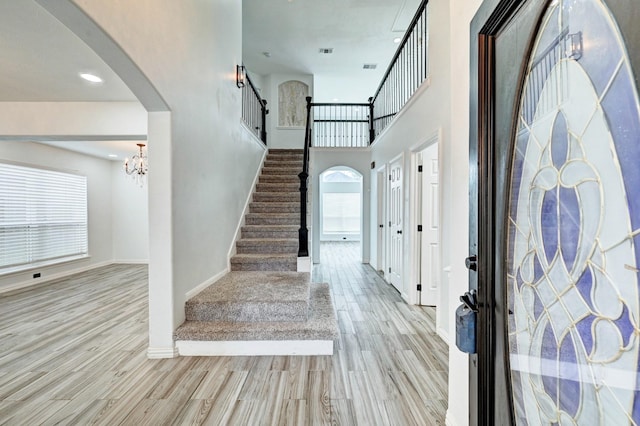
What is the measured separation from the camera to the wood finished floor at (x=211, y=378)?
1822mm

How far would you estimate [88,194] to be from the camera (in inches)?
258

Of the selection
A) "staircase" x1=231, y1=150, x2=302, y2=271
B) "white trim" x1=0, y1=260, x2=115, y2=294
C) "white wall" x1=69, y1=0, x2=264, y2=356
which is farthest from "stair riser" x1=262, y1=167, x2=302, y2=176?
"white trim" x1=0, y1=260, x2=115, y2=294

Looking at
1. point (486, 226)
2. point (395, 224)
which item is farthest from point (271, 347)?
point (395, 224)

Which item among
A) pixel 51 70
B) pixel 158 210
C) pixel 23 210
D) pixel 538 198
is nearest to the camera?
pixel 538 198

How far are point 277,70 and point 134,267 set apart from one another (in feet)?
19.3

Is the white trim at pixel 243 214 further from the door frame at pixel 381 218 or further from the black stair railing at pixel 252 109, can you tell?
the door frame at pixel 381 218

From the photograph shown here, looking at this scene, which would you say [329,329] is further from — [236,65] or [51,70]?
[236,65]

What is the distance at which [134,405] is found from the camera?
6.27 ft

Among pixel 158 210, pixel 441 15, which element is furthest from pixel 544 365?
pixel 441 15

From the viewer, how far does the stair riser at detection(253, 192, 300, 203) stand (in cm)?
519

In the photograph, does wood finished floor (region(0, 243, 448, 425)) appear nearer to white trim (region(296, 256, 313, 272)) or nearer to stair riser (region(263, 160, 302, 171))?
white trim (region(296, 256, 313, 272))

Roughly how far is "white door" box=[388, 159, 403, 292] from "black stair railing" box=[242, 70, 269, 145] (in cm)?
251

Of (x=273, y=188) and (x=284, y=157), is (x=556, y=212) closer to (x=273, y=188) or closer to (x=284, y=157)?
(x=273, y=188)

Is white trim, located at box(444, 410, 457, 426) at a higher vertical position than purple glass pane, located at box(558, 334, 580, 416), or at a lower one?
lower
